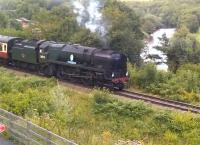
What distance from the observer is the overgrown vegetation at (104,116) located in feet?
60.2

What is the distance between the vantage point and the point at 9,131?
561 inches

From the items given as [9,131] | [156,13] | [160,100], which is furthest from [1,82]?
[156,13]

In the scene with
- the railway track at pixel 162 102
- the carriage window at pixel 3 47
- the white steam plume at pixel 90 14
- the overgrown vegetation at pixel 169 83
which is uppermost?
the white steam plume at pixel 90 14

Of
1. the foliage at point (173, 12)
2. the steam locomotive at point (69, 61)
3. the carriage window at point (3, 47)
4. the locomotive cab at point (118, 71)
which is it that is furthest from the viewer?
→ the foliage at point (173, 12)

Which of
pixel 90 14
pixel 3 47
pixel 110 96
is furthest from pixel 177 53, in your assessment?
pixel 3 47

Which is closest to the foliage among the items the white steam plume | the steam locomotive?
the white steam plume

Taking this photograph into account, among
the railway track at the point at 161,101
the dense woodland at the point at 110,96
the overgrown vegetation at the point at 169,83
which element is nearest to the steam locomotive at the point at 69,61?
the railway track at the point at 161,101

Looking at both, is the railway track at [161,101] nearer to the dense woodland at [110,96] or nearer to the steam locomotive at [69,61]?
the steam locomotive at [69,61]

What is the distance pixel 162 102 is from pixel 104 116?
451 centimetres

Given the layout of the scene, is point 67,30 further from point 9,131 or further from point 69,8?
point 9,131

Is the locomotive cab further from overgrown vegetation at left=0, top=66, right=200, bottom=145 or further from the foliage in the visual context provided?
the foliage

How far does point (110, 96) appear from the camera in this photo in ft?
82.8

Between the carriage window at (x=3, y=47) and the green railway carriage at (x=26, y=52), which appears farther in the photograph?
the carriage window at (x=3, y=47)

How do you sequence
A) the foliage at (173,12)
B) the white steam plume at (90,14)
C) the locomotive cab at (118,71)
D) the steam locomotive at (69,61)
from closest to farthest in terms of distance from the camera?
the locomotive cab at (118,71)
the steam locomotive at (69,61)
the white steam plume at (90,14)
the foliage at (173,12)
